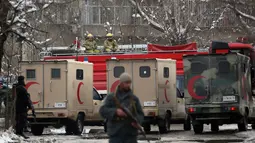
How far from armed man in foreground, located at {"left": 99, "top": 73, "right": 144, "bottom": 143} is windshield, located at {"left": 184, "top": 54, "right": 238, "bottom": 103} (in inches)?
493

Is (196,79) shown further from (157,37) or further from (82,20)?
(82,20)

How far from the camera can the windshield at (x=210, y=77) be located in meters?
24.9

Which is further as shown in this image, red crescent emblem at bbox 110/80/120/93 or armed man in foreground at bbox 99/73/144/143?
red crescent emblem at bbox 110/80/120/93

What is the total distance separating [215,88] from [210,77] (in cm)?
39

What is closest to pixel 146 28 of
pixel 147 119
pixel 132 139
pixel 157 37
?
pixel 157 37

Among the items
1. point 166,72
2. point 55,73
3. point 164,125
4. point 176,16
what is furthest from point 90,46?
point 176,16

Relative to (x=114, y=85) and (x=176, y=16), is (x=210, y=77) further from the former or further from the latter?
(x=176, y=16)

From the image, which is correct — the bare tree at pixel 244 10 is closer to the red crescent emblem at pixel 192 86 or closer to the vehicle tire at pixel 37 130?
the red crescent emblem at pixel 192 86

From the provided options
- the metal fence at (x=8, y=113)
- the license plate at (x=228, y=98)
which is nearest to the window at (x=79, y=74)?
the metal fence at (x=8, y=113)

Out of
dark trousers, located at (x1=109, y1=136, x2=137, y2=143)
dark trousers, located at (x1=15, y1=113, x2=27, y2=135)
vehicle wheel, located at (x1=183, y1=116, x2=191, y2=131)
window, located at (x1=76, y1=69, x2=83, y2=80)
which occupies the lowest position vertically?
vehicle wheel, located at (x1=183, y1=116, x2=191, y2=131)

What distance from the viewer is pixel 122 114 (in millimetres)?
12430

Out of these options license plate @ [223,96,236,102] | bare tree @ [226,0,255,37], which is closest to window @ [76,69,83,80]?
license plate @ [223,96,236,102]

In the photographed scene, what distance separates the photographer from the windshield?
2489 cm

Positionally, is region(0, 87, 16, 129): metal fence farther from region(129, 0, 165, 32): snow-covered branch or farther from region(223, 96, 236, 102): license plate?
region(129, 0, 165, 32): snow-covered branch
